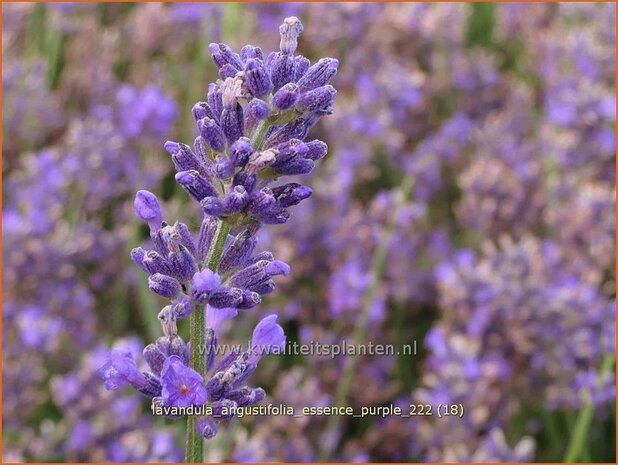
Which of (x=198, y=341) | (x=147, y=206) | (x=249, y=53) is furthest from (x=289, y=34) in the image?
(x=198, y=341)

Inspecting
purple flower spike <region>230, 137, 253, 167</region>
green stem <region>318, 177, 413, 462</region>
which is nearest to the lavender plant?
→ purple flower spike <region>230, 137, 253, 167</region>

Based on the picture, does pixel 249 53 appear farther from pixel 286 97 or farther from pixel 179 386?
pixel 179 386

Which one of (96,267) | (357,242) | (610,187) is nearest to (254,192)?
(357,242)

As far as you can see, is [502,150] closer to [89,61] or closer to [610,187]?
[610,187]

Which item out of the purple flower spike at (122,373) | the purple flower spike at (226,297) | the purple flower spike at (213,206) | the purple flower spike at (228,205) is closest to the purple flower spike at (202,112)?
the purple flower spike at (228,205)

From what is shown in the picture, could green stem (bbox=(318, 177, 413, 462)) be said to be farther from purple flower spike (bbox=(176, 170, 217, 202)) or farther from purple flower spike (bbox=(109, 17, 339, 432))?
purple flower spike (bbox=(176, 170, 217, 202))

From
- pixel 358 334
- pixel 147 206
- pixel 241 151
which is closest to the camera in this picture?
pixel 241 151

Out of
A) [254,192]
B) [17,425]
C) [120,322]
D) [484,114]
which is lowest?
[17,425]
